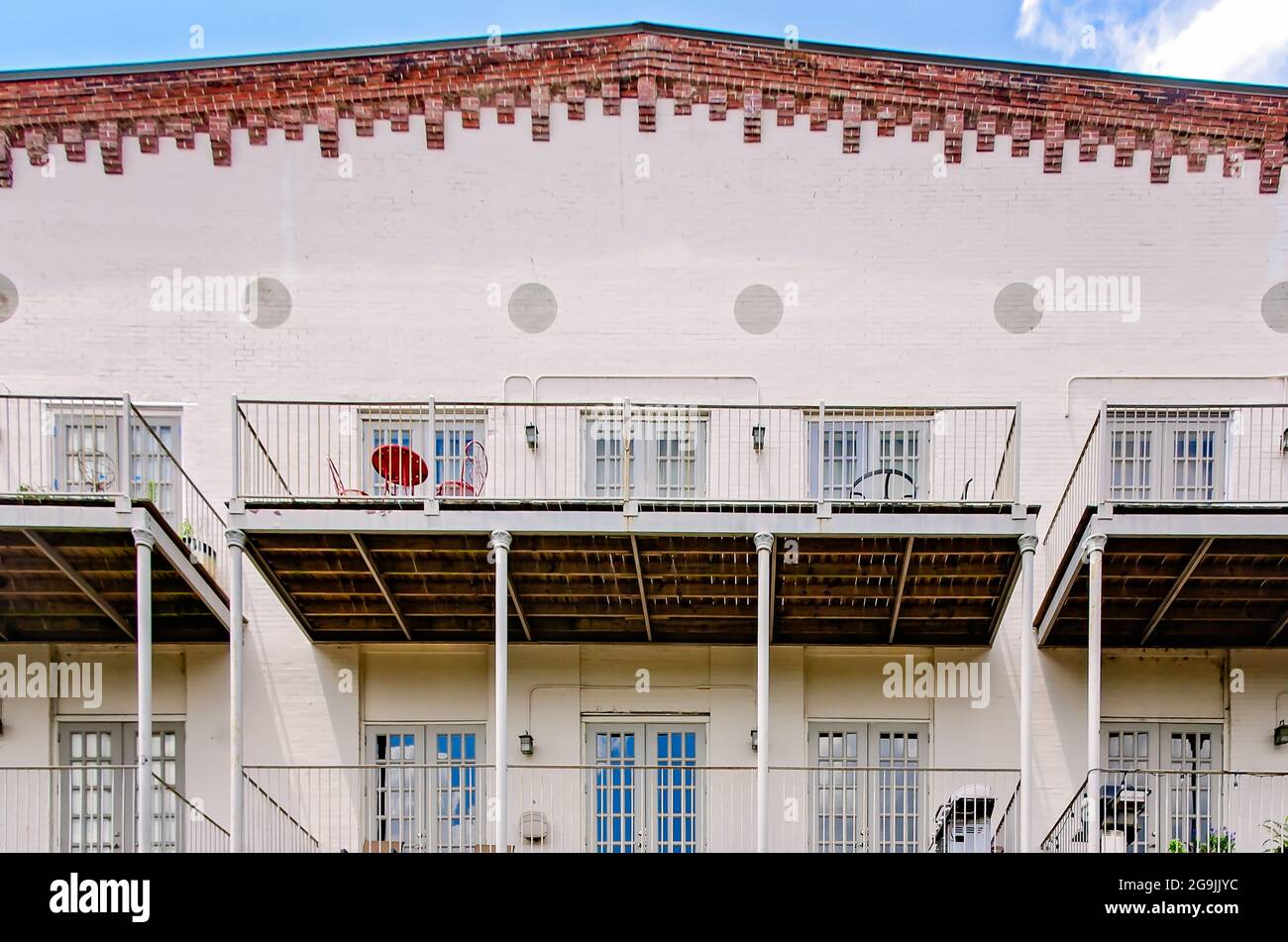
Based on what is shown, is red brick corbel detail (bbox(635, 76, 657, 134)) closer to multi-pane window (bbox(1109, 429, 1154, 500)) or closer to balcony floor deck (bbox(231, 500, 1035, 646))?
balcony floor deck (bbox(231, 500, 1035, 646))

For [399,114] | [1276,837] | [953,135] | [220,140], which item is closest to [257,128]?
[220,140]

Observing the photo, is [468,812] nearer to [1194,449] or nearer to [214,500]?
[214,500]

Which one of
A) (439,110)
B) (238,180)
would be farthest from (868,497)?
(238,180)

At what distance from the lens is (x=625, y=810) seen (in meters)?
15.0

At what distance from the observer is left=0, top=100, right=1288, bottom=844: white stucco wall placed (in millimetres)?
15977

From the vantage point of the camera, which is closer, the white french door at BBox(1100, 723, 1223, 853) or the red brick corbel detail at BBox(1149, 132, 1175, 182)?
the white french door at BBox(1100, 723, 1223, 853)

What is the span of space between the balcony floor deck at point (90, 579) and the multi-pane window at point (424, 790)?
2.30 m

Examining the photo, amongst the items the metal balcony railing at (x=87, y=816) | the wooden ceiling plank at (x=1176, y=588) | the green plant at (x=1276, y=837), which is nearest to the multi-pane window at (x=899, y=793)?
the wooden ceiling plank at (x=1176, y=588)

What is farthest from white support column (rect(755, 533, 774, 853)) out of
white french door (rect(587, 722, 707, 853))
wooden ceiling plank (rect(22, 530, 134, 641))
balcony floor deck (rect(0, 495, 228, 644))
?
wooden ceiling plank (rect(22, 530, 134, 641))

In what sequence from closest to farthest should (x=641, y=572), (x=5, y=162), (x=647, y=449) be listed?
(x=641, y=572)
(x=647, y=449)
(x=5, y=162)

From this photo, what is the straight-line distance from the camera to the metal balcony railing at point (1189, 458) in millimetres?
15516

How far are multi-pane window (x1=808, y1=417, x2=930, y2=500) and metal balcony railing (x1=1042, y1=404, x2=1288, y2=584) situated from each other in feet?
5.69

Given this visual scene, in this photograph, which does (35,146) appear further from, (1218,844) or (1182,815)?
(1182,815)

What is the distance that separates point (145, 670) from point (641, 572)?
4883 millimetres
